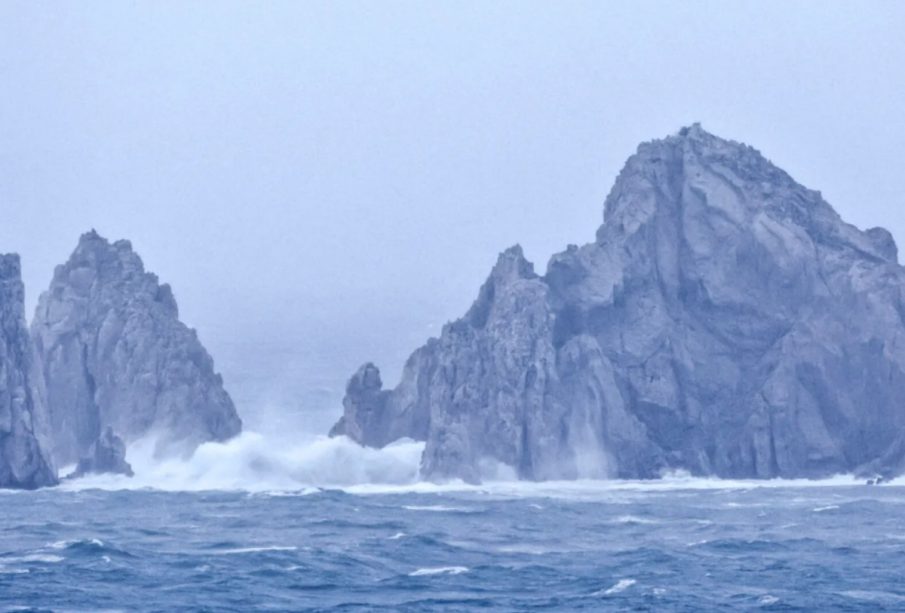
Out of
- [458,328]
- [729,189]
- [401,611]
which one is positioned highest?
[729,189]

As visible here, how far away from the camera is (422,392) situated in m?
131

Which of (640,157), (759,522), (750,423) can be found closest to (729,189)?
(640,157)

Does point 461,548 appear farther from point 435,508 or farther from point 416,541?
point 435,508

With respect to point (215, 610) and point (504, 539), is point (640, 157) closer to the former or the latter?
point (504, 539)

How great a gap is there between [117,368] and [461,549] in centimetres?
4473

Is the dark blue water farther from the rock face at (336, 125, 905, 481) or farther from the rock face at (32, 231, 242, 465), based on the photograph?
the rock face at (32, 231, 242, 465)

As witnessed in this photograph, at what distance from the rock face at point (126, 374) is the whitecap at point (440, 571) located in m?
46.7

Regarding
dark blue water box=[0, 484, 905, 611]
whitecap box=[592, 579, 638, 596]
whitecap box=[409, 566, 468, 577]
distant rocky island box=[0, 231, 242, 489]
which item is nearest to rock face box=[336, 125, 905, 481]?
dark blue water box=[0, 484, 905, 611]

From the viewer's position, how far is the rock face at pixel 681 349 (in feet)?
412

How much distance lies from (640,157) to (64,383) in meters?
36.8

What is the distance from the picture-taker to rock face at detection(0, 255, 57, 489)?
11975 centimetres

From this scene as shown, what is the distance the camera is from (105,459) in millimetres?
127250

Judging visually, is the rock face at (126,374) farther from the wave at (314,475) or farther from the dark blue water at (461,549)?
the dark blue water at (461,549)

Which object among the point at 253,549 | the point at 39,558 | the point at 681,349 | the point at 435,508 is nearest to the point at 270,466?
the point at 435,508
